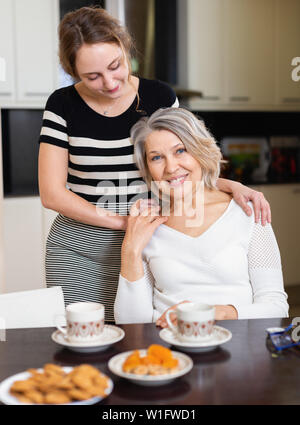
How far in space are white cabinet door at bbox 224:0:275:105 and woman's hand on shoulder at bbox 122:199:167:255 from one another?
2.80 m

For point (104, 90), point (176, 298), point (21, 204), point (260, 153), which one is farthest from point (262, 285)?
point (260, 153)

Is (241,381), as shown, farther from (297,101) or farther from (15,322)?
(297,101)

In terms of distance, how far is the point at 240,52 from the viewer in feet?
14.1

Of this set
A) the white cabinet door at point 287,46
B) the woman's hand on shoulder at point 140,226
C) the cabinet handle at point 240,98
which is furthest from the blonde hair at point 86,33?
the white cabinet door at point 287,46

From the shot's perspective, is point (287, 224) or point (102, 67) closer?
point (102, 67)

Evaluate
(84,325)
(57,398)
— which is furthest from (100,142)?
(57,398)

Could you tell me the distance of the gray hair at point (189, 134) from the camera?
1.67 m

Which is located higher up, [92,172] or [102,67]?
[102,67]

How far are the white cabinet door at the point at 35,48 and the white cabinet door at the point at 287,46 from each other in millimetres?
1768

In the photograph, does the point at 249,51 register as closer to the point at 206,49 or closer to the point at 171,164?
the point at 206,49

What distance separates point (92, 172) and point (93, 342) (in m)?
0.81

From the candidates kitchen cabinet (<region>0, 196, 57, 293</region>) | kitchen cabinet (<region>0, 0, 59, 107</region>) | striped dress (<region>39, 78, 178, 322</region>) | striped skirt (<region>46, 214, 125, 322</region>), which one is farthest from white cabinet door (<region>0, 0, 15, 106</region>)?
striped skirt (<region>46, 214, 125, 322</region>)

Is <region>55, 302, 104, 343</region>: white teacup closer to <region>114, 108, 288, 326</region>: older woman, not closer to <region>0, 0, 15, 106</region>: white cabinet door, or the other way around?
<region>114, 108, 288, 326</region>: older woman
